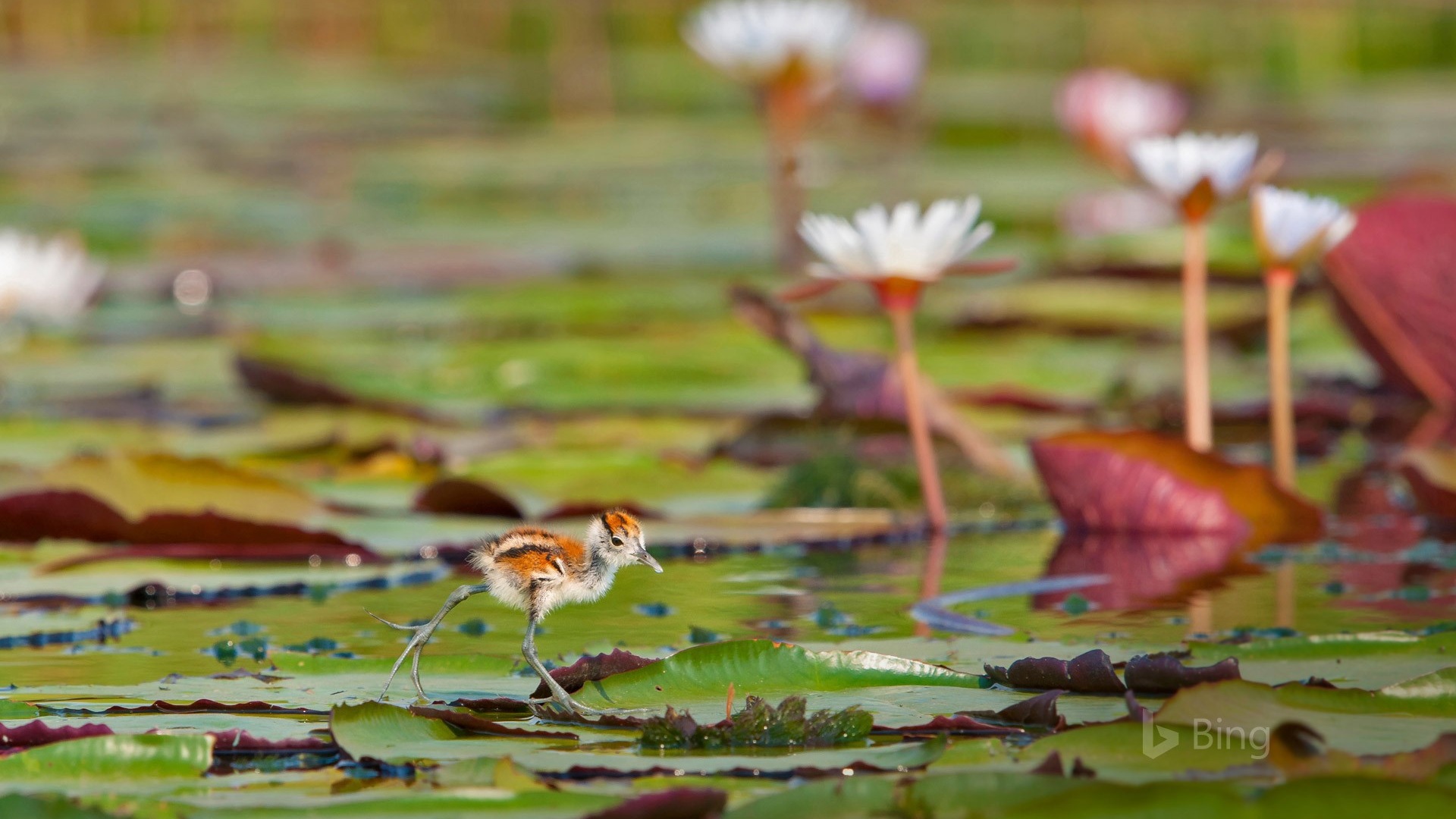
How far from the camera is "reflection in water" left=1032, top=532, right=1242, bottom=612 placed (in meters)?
3.40

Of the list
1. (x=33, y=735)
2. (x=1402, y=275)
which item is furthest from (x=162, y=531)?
(x=1402, y=275)

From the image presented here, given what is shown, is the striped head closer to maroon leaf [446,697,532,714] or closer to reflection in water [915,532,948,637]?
maroon leaf [446,697,532,714]

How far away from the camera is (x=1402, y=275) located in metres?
4.99

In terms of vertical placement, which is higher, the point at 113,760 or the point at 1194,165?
the point at 1194,165

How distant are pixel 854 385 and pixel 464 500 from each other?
3.95ft

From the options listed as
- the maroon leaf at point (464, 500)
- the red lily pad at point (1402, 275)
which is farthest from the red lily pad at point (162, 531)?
the red lily pad at point (1402, 275)

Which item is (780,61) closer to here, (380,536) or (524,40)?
(380,536)

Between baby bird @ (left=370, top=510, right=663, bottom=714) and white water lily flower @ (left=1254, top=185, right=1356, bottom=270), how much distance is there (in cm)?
163

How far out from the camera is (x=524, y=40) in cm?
2248

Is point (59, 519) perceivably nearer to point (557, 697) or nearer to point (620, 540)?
point (620, 540)

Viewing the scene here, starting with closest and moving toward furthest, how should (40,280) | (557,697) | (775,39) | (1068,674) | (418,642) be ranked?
(557,697) → (1068,674) → (418,642) → (40,280) → (775,39)

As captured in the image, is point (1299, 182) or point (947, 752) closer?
point (947, 752)

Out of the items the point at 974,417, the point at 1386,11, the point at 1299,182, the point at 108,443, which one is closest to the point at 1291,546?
the point at 974,417

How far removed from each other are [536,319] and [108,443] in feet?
7.30
